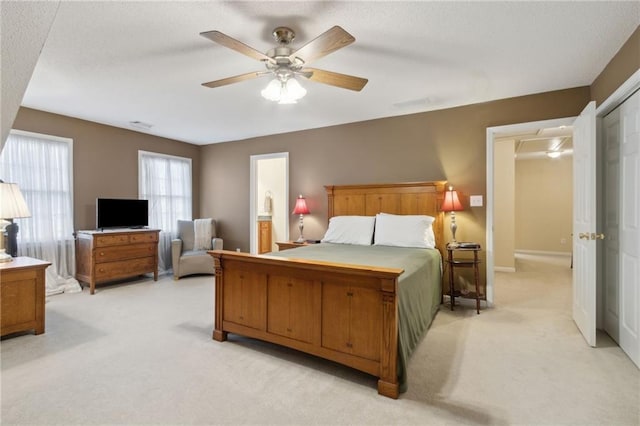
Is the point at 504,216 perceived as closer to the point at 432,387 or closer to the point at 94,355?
the point at 432,387

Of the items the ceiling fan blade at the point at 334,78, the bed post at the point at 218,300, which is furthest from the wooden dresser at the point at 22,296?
the ceiling fan blade at the point at 334,78

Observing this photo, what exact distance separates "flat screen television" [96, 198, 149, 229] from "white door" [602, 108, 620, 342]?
5.89 meters

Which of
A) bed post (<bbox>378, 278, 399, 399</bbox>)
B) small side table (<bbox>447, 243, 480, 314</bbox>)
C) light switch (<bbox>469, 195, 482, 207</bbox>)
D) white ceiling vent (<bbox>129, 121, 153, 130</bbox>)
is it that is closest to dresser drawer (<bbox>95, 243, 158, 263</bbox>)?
white ceiling vent (<bbox>129, 121, 153, 130</bbox>)

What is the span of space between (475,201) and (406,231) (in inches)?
37.8

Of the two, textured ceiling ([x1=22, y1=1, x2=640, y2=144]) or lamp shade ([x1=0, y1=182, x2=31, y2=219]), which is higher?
textured ceiling ([x1=22, y1=1, x2=640, y2=144])

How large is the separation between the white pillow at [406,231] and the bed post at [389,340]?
6.18 ft

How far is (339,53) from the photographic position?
266 centimetres

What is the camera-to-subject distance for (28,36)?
1116 mm

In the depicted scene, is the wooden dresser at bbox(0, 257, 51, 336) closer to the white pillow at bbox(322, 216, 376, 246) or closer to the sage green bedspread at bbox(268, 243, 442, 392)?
the sage green bedspread at bbox(268, 243, 442, 392)

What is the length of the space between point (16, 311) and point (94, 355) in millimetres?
998

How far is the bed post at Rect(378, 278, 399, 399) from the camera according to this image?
199 cm

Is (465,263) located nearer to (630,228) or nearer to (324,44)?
(630,228)

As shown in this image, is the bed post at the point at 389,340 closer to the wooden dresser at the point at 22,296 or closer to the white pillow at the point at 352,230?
the white pillow at the point at 352,230

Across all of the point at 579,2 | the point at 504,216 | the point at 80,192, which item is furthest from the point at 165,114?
the point at 504,216
